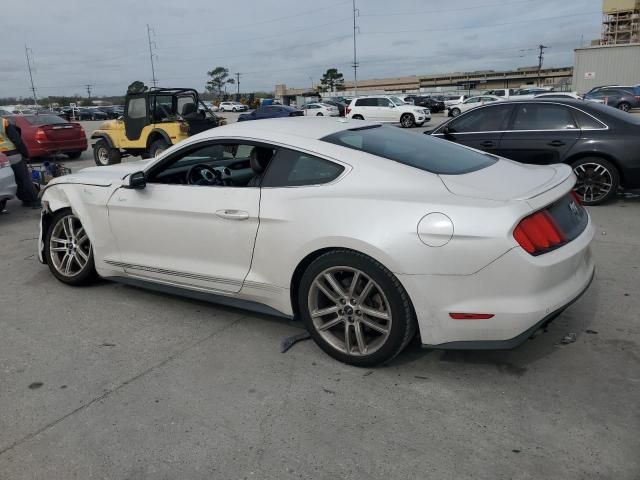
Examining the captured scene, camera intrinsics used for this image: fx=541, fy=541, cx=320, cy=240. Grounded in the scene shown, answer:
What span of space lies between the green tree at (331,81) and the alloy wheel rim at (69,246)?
101 m

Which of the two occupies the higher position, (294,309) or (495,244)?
(495,244)

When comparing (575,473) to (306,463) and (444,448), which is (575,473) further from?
(306,463)

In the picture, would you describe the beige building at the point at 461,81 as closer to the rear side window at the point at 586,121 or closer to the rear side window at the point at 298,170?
the rear side window at the point at 586,121

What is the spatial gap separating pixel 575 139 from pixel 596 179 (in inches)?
24.1

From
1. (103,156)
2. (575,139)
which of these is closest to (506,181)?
(575,139)

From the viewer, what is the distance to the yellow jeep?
1295cm

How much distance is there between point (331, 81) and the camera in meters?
104

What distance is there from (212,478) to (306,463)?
423 mm

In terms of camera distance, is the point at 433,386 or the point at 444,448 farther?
the point at 433,386

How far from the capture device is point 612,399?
2.85m

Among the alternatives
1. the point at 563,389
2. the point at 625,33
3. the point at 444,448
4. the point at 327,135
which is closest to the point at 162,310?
the point at 327,135

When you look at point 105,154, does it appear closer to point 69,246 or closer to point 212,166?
point 69,246

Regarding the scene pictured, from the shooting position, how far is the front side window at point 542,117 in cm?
745

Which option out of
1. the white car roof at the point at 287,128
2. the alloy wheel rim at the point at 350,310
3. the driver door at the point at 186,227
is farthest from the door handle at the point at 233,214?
the alloy wheel rim at the point at 350,310
